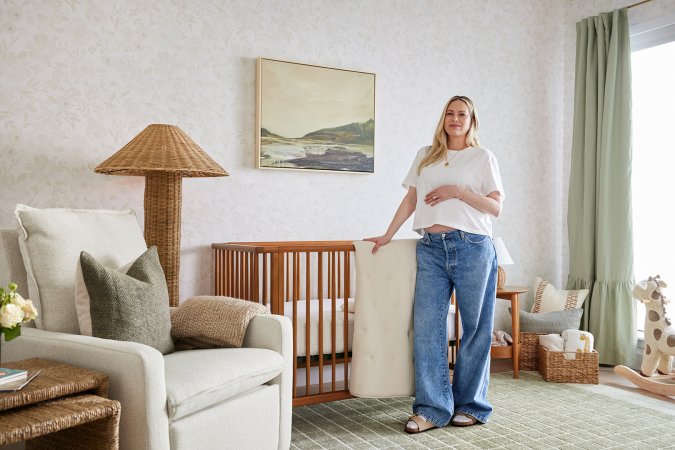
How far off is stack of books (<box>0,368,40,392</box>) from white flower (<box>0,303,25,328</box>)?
0.13 metres

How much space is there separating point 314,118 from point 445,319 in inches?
53.3

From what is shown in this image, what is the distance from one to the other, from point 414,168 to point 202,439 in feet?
4.77

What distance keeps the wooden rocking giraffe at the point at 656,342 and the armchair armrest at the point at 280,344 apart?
78.7 inches

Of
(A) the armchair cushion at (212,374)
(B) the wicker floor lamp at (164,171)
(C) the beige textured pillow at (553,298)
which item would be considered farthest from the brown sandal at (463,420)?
(C) the beige textured pillow at (553,298)

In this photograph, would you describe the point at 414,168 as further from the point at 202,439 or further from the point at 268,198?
the point at 202,439

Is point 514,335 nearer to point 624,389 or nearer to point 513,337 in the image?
point 513,337

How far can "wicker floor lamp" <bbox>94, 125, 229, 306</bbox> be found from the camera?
99.1 inches

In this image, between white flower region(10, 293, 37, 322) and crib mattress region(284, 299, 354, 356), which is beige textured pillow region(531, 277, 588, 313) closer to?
crib mattress region(284, 299, 354, 356)

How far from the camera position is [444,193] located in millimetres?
2543

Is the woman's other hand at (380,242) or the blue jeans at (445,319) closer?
the blue jeans at (445,319)

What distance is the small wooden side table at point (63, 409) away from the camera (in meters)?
1.44

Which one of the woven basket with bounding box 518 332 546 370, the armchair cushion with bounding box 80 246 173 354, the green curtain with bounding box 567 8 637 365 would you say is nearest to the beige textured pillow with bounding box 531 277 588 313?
the green curtain with bounding box 567 8 637 365

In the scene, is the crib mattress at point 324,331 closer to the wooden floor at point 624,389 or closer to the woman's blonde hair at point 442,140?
the woman's blonde hair at point 442,140

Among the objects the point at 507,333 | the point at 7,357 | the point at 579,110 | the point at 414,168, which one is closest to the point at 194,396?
the point at 7,357
